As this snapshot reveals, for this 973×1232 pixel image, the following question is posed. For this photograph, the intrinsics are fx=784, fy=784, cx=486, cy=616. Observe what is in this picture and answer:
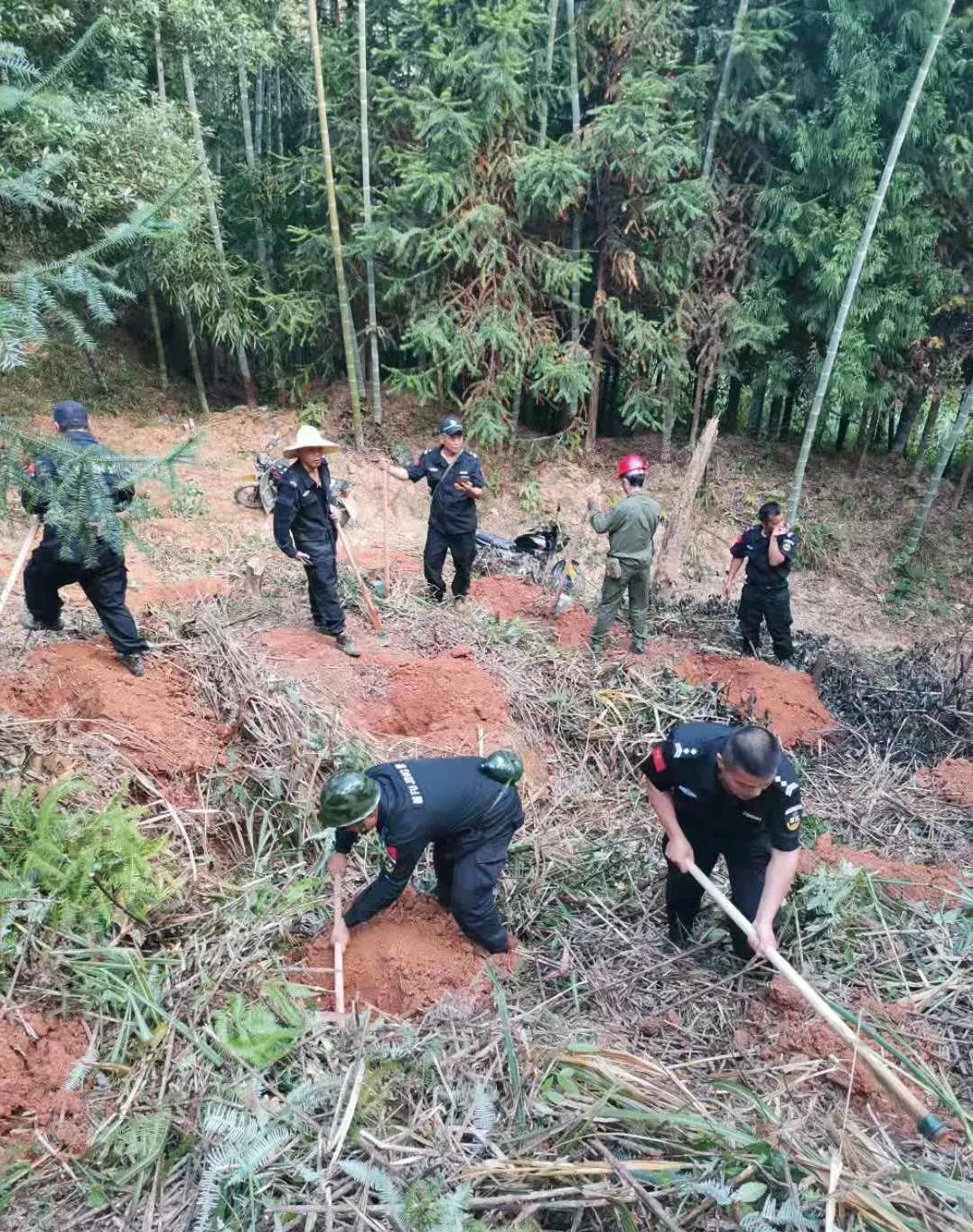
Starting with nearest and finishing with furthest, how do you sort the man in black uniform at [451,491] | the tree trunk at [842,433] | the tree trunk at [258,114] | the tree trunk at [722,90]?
the man in black uniform at [451,491]
the tree trunk at [722,90]
the tree trunk at [258,114]
the tree trunk at [842,433]

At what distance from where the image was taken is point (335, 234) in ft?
29.7

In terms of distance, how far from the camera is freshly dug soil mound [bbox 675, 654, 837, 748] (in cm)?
523

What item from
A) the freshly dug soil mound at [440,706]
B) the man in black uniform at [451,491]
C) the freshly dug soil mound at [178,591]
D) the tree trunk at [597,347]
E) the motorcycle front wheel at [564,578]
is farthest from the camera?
the tree trunk at [597,347]

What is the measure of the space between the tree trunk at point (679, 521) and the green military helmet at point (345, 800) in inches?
224

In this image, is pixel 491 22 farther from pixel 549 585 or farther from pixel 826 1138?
pixel 826 1138

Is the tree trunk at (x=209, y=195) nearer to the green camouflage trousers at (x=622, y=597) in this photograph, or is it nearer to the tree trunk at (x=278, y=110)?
the tree trunk at (x=278, y=110)

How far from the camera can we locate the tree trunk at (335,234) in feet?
26.6

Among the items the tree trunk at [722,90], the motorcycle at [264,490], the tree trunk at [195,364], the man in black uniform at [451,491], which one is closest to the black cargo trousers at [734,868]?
the man in black uniform at [451,491]

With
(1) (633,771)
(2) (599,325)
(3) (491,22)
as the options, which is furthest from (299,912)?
(3) (491,22)

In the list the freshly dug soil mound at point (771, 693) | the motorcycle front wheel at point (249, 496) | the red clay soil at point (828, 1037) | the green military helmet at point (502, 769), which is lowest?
the motorcycle front wheel at point (249, 496)

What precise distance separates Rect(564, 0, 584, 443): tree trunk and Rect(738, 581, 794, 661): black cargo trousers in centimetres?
439

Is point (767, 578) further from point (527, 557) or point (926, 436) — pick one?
point (926, 436)

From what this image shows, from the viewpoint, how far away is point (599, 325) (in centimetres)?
979

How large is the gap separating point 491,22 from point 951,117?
5.22m
